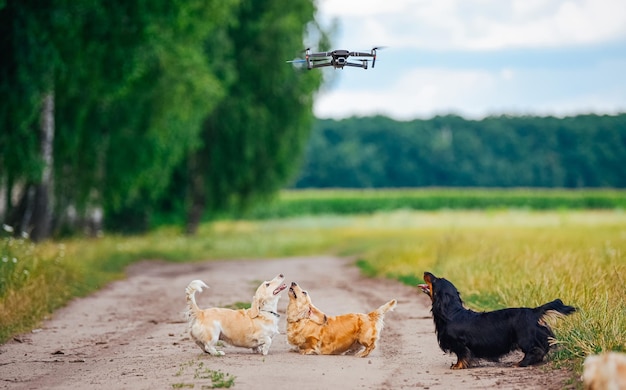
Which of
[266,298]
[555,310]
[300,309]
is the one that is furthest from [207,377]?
[555,310]

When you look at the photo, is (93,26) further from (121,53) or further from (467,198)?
(467,198)

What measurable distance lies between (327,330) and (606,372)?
4578mm

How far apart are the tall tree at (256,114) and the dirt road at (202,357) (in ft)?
77.0

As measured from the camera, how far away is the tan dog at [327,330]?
40.7 ft

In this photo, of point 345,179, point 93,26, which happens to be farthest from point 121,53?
point 345,179

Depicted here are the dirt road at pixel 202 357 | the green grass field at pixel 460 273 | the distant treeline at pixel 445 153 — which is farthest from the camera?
the distant treeline at pixel 445 153

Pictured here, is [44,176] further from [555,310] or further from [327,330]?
[555,310]

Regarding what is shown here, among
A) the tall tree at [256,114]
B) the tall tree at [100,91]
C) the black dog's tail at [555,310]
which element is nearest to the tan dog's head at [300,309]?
the black dog's tail at [555,310]

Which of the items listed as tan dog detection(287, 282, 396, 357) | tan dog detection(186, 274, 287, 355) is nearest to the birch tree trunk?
tan dog detection(186, 274, 287, 355)

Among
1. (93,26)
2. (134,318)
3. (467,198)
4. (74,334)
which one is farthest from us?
(467,198)

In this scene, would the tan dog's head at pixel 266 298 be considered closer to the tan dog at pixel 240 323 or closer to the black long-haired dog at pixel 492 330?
the tan dog at pixel 240 323

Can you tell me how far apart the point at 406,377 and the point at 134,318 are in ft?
23.4

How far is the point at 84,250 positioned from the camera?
27.1m

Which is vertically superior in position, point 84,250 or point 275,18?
point 275,18
